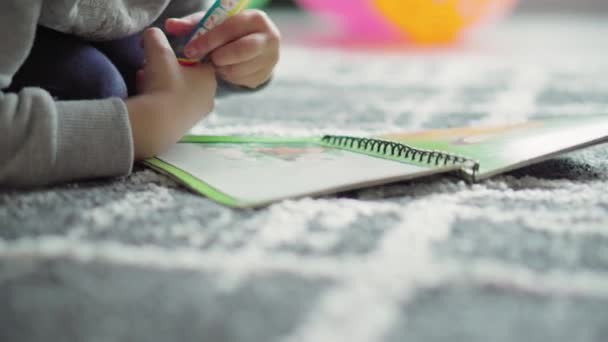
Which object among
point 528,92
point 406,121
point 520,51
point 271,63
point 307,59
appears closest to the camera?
point 271,63

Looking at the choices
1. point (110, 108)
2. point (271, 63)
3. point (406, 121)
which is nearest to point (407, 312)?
point (110, 108)

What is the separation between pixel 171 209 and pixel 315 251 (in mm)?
117

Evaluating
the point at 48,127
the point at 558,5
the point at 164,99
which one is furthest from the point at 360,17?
the point at 48,127

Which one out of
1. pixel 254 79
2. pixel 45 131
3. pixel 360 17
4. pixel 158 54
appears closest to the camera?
pixel 45 131

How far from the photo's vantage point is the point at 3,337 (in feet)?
0.97

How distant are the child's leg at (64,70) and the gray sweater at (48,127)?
8cm

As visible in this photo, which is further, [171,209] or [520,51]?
[520,51]

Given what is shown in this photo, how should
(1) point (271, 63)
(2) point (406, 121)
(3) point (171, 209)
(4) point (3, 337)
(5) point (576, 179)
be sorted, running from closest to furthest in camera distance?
(4) point (3, 337)
(3) point (171, 209)
(5) point (576, 179)
(1) point (271, 63)
(2) point (406, 121)

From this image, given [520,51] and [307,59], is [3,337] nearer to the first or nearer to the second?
[307,59]

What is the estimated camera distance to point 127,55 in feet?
2.43

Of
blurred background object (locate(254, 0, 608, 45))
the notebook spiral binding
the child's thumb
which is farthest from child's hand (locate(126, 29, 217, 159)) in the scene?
blurred background object (locate(254, 0, 608, 45))

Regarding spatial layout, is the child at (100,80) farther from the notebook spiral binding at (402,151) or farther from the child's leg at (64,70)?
the notebook spiral binding at (402,151)

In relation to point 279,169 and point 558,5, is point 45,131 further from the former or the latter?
point 558,5

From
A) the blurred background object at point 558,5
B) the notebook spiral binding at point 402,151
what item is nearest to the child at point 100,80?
the notebook spiral binding at point 402,151
